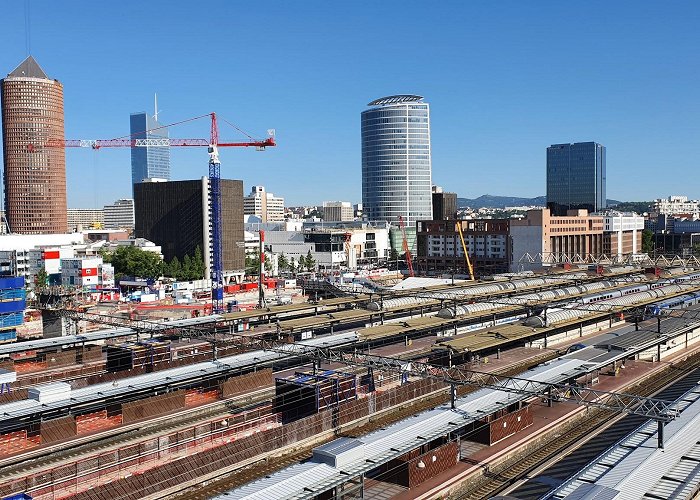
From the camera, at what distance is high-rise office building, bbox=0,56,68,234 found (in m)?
113

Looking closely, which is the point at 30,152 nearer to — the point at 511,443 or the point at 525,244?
the point at 525,244

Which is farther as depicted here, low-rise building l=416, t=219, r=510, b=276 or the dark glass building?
the dark glass building

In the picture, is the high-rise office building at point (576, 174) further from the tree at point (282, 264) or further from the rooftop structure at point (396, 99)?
the tree at point (282, 264)

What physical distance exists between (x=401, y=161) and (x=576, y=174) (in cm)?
8151

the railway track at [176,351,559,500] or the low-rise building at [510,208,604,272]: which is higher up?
the low-rise building at [510,208,604,272]

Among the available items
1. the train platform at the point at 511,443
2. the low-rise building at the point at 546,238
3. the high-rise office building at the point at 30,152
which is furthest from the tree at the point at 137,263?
the train platform at the point at 511,443

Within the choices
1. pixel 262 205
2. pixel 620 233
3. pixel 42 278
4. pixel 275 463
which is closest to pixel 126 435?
pixel 275 463

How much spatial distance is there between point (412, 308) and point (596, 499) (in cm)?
2546

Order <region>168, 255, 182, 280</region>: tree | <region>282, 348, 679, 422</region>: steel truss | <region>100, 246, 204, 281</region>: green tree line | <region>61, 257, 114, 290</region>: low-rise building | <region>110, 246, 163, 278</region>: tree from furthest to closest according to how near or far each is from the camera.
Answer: <region>110, 246, 163, 278</region>: tree
<region>100, 246, 204, 281</region>: green tree line
<region>168, 255, 182, 280</region>: tree
<region>61, 257, 114, 290</region>: low-rise building
<region>282, 348, 679, 422</region>: steel truss

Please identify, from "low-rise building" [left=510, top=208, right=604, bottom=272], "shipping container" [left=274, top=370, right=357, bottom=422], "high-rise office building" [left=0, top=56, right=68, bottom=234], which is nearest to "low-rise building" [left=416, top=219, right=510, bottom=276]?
"low-rise building" [left=510, top=208, right=604, bottom=272]

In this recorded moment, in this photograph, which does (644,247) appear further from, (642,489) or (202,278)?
(642,489)

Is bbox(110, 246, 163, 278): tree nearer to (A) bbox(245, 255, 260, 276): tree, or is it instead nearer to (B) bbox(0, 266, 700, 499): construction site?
(A) bbox(245, 255, 260, 276): tree

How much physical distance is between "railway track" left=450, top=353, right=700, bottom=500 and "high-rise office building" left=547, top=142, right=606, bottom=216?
576 feet

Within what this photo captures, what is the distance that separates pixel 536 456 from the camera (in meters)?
17.3
